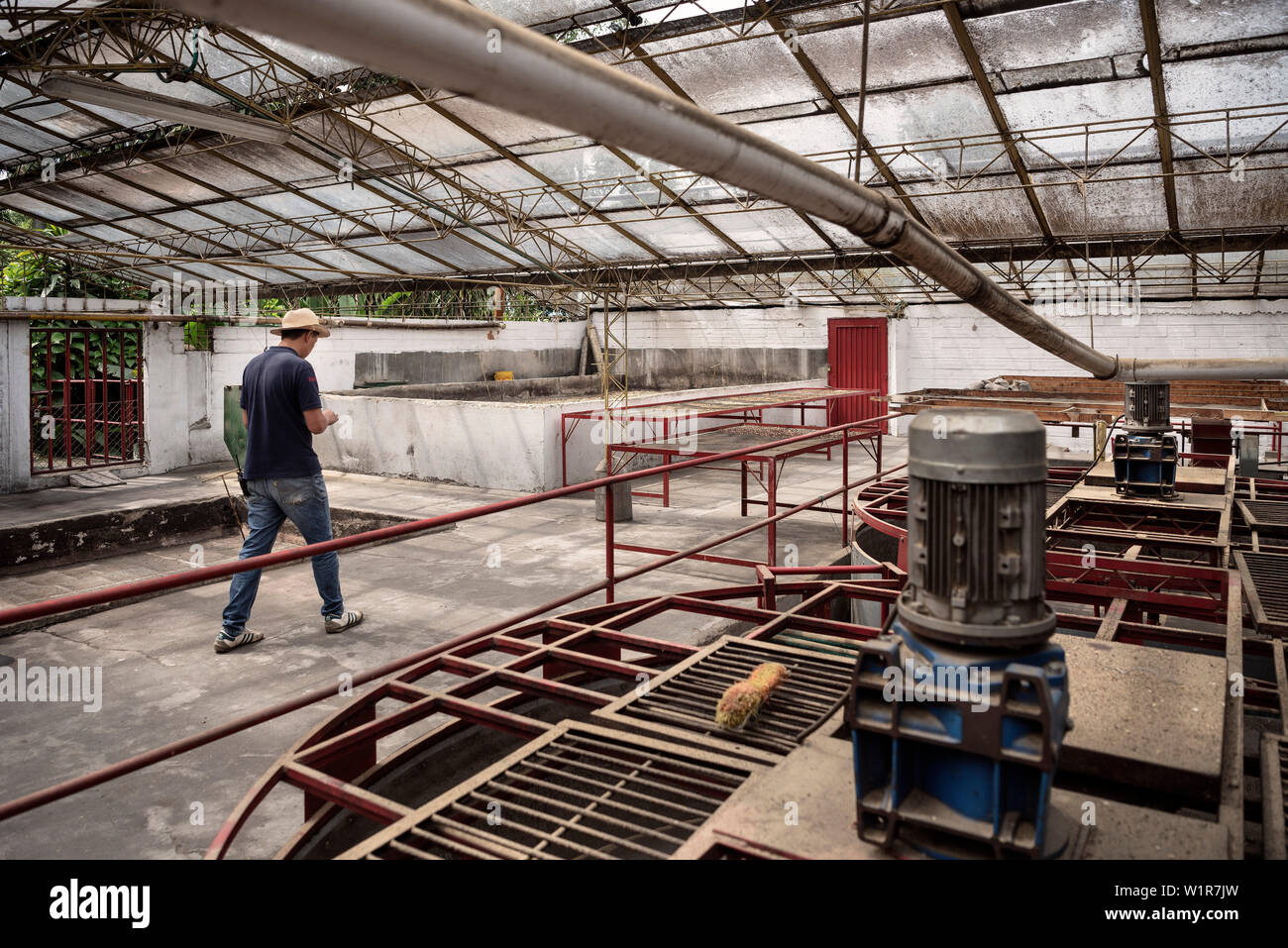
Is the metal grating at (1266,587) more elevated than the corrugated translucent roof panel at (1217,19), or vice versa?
the corrugated translucent roof panel at (1217,19)

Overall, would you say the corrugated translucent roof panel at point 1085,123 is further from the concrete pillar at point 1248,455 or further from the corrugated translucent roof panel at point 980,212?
the concrete pillar at point 1248,455

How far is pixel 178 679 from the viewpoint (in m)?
5.25

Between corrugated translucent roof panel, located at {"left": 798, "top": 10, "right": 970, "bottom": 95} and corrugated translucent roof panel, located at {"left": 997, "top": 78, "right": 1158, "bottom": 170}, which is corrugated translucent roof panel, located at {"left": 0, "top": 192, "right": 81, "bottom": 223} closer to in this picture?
corrugated translucent roof panel, located at {"left": 798, "top": 10, "right": 970, "bottom": 95}

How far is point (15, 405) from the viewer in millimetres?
12453

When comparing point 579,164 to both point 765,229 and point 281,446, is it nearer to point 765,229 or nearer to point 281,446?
point 765,229

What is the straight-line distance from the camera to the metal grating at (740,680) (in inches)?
117

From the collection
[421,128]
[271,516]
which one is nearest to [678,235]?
[421,128]

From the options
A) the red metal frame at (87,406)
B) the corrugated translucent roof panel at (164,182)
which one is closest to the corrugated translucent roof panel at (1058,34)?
the red metal frame at (87,406)

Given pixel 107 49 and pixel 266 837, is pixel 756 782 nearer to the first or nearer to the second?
Answer: pixel 266 837

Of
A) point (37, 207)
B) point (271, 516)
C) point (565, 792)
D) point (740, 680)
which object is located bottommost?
point (565, 792)

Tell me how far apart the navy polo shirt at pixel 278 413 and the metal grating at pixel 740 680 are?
3.00m

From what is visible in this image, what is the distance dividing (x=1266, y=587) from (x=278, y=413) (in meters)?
5.92

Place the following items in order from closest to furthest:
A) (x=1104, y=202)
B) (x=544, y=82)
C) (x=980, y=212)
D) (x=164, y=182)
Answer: (x=544, y=82), (x=1104, y=202), (x=980, y=212), (x=164, y=182)
